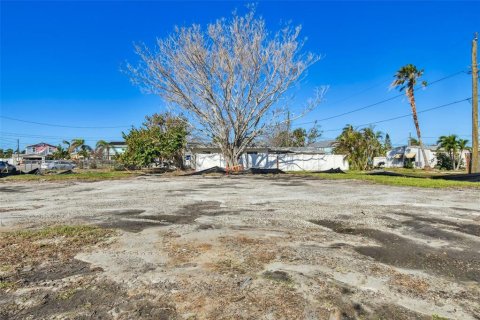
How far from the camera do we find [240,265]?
137 inches

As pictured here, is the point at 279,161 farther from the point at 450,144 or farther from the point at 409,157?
the point at 409,157

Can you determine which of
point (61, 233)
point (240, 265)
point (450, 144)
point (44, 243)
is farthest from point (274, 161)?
point (240, 265)

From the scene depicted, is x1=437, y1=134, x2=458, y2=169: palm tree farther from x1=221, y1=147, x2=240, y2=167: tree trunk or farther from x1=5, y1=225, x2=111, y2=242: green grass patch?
x1=5, y1=225, x2=111, y2=242: green grass patch

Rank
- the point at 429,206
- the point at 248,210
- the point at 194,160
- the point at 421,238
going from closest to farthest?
the point at 421,238 → the point at 248,210 → the point at 429,206 → the point at 194,160

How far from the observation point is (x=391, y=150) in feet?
155

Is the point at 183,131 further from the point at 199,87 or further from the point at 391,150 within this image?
the point at 391,150

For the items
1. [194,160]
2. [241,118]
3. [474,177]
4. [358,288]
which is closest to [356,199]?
[358,288]

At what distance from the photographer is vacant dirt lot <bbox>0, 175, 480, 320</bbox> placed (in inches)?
103

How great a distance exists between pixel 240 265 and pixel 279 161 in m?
27.5

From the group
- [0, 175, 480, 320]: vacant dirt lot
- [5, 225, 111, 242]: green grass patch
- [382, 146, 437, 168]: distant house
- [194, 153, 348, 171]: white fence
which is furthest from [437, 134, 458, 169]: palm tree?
[5, 225, 111, 242]: green grass patch

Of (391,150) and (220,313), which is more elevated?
(391,150)

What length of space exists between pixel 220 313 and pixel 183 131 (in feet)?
84.8

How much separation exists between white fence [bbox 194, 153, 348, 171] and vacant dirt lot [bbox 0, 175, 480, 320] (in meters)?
22.6

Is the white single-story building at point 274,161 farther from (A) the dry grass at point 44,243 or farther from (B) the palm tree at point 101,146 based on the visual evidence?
(A) the dry grass at point 44,243
